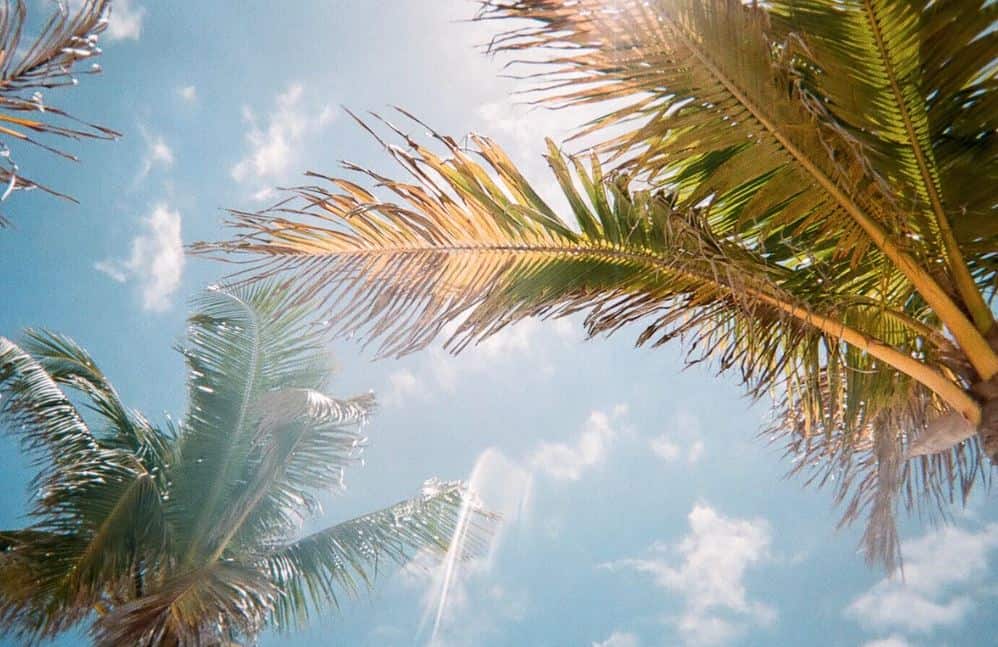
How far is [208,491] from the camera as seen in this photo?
31.1ft

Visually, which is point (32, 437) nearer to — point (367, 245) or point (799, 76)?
point (367, 245)

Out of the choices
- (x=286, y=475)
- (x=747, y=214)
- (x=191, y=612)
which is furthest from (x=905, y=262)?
(x=286, y=475)

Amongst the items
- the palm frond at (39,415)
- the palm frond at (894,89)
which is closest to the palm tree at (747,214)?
the palm frond at (894,89)

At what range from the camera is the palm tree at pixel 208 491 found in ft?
27.5

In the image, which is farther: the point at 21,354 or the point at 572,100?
the point at 21,354

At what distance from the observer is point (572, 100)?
9.01ft

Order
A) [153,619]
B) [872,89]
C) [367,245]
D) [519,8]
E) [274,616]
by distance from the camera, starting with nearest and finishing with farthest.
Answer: [519,8] < [872,89] < [367,245] < [153,619] < [274,616]

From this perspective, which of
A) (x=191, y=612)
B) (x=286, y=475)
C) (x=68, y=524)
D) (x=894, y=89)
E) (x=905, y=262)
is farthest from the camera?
(x=286, y=475)

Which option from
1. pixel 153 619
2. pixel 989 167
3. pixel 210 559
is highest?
pixel 989 167

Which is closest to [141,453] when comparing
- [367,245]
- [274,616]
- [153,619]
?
[274,616]

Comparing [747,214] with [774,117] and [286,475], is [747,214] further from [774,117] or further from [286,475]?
[286,475]

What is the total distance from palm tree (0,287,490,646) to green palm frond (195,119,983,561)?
5.55 metres

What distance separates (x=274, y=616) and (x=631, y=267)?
757cm

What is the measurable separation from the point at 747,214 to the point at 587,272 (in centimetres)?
67
